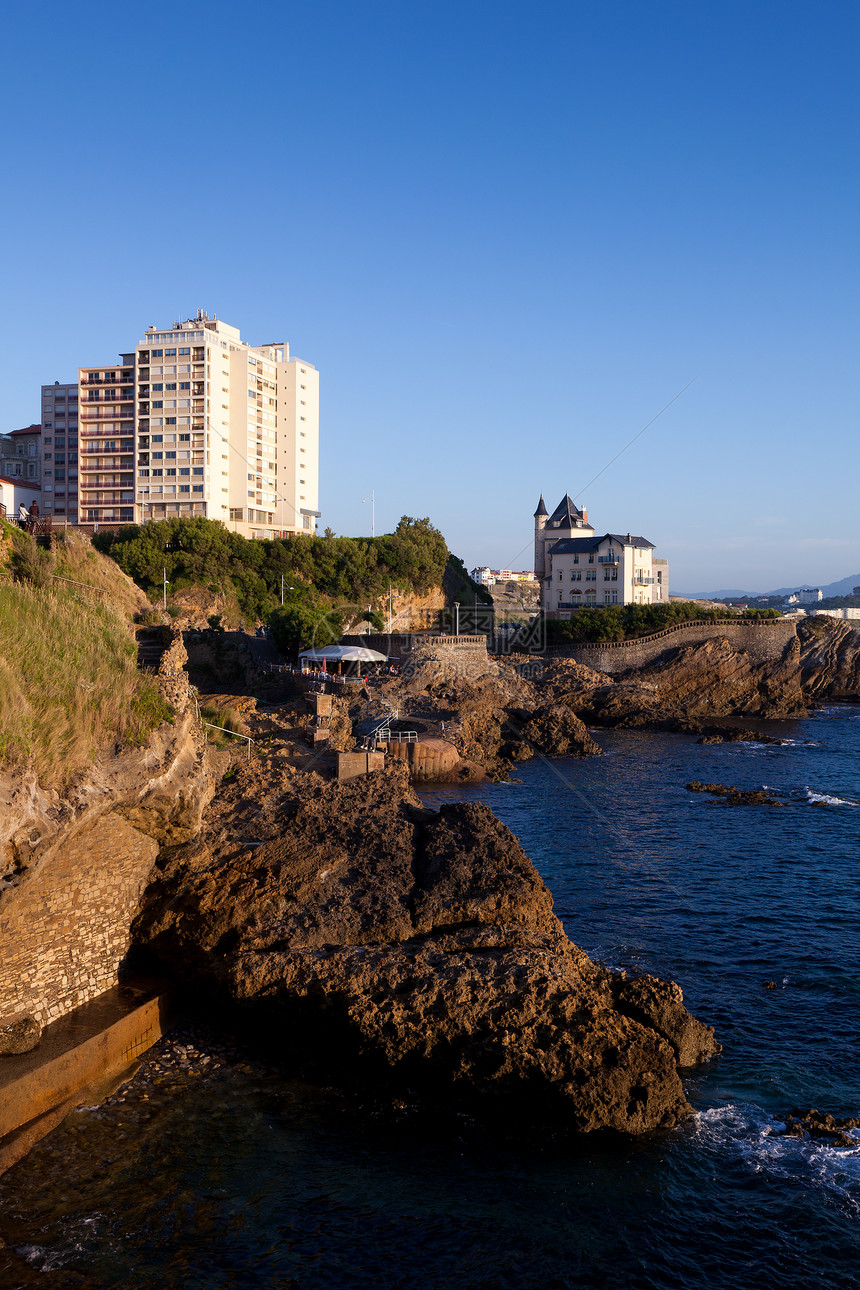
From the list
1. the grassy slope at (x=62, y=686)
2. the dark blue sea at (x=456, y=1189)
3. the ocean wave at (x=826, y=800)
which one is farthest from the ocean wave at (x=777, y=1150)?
the ocean wave at (x=826, y=800)

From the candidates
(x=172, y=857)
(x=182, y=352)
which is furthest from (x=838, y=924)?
(x=182, y=352)

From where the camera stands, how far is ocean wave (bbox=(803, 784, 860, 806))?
34.7 meters

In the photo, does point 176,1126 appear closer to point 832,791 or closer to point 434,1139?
point 434,1139

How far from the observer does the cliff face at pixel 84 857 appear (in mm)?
13297

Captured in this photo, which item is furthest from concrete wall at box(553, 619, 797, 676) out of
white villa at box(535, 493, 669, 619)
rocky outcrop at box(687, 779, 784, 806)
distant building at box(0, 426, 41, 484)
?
distant building at box(0, 426, 41, 484)

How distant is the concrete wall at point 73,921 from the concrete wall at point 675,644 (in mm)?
54571

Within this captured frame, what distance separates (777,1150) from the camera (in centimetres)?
1266

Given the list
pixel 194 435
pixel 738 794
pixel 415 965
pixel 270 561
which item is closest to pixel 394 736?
pixel 738 794

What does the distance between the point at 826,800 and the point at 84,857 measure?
1194 inches

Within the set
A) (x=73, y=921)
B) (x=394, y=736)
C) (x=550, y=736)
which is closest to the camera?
(x=73, y=921)

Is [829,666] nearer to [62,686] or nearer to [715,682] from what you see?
[715,682]

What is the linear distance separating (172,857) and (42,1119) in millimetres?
5749

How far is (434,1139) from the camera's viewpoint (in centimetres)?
1260

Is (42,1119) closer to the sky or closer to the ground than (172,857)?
closer to the ground
